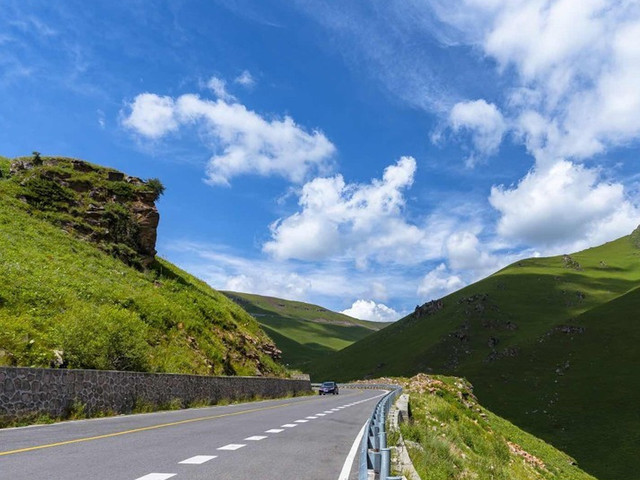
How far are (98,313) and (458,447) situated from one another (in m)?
17.6

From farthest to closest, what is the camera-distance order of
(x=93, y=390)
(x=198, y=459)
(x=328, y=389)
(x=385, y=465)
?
(x=328, y=389), (x=93, y=390), (x=198, y=459), (x=385, y=465)

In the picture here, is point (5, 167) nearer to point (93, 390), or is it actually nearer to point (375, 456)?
point (93, 390)

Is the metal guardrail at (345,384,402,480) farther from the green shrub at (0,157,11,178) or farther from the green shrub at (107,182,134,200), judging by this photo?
the green shrub at (0,157,11,178)

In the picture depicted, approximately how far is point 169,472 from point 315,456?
12.3 feet

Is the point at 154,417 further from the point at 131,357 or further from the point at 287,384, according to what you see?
the point at 287,384

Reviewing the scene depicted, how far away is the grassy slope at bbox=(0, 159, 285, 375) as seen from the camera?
68.3 feet

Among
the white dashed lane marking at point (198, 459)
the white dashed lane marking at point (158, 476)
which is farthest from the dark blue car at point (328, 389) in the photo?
the white dashed lane marking at point (158, 476)

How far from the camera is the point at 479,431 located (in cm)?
2930

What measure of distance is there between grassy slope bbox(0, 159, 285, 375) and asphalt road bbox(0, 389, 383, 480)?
5.05 m

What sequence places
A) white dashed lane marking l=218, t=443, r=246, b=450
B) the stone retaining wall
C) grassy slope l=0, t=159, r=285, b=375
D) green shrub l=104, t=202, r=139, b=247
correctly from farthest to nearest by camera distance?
green shrub l=104, t=202, r=139, b=247 → grassy slope l=0, t=159, r=285, b=375 → the stone retaining wall → white dashed lane marking l=218, t=443, r=246, b=450

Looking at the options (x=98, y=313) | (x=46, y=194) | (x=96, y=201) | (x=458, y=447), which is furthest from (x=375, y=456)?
(x=96, y=201)

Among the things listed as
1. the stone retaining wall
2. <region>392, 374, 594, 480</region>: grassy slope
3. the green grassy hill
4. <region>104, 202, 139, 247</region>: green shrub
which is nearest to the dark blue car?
<region>392, 374, 594, 480</region>: grassy slope

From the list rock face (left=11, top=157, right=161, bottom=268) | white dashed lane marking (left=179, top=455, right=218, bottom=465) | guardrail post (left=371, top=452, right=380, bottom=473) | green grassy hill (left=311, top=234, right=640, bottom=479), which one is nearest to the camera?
guardrail post (left=371, top=452, right=380, bottom=473)

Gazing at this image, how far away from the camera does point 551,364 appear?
12144 cm
